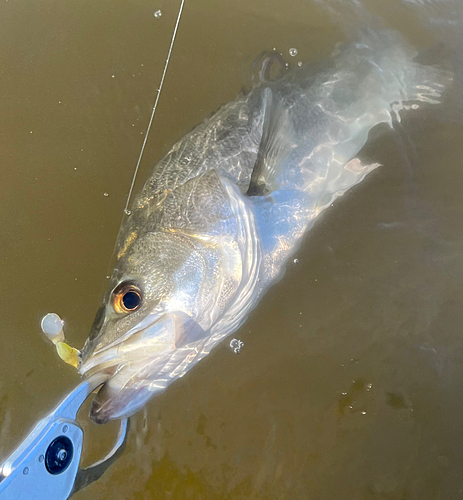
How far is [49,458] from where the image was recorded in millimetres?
1764

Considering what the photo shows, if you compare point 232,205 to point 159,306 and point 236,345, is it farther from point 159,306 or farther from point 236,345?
point 236,345

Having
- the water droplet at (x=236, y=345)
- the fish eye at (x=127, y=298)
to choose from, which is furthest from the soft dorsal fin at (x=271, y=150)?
the water droplet at (x=236, y=345)

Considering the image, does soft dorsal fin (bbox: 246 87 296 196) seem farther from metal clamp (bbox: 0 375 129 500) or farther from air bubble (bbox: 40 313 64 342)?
air bubble (bbox: 40 313 64 342)

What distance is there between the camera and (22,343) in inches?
107

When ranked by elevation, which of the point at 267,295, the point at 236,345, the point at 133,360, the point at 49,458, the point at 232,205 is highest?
the point at 232,205

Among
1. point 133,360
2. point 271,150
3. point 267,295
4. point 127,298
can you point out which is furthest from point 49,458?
point 271,150

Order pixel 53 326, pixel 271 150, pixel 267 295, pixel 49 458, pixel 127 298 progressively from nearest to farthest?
pixel 49 458, pixel 127 298, pixel 271 150, pixel 53 326, pixel 267 295

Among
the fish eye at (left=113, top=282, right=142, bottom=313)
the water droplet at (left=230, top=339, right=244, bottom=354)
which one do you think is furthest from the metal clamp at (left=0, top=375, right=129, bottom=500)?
the water droplet at (left=230, top=339, right=244, bottom=354)

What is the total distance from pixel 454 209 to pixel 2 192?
3422mm

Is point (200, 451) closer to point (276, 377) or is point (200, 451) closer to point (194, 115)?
point (276, 377)

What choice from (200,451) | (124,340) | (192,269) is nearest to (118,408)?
(124,340)

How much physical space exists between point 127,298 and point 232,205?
2.67ft

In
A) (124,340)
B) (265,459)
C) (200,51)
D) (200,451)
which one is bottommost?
(265,459)

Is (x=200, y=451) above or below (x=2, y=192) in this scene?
below
